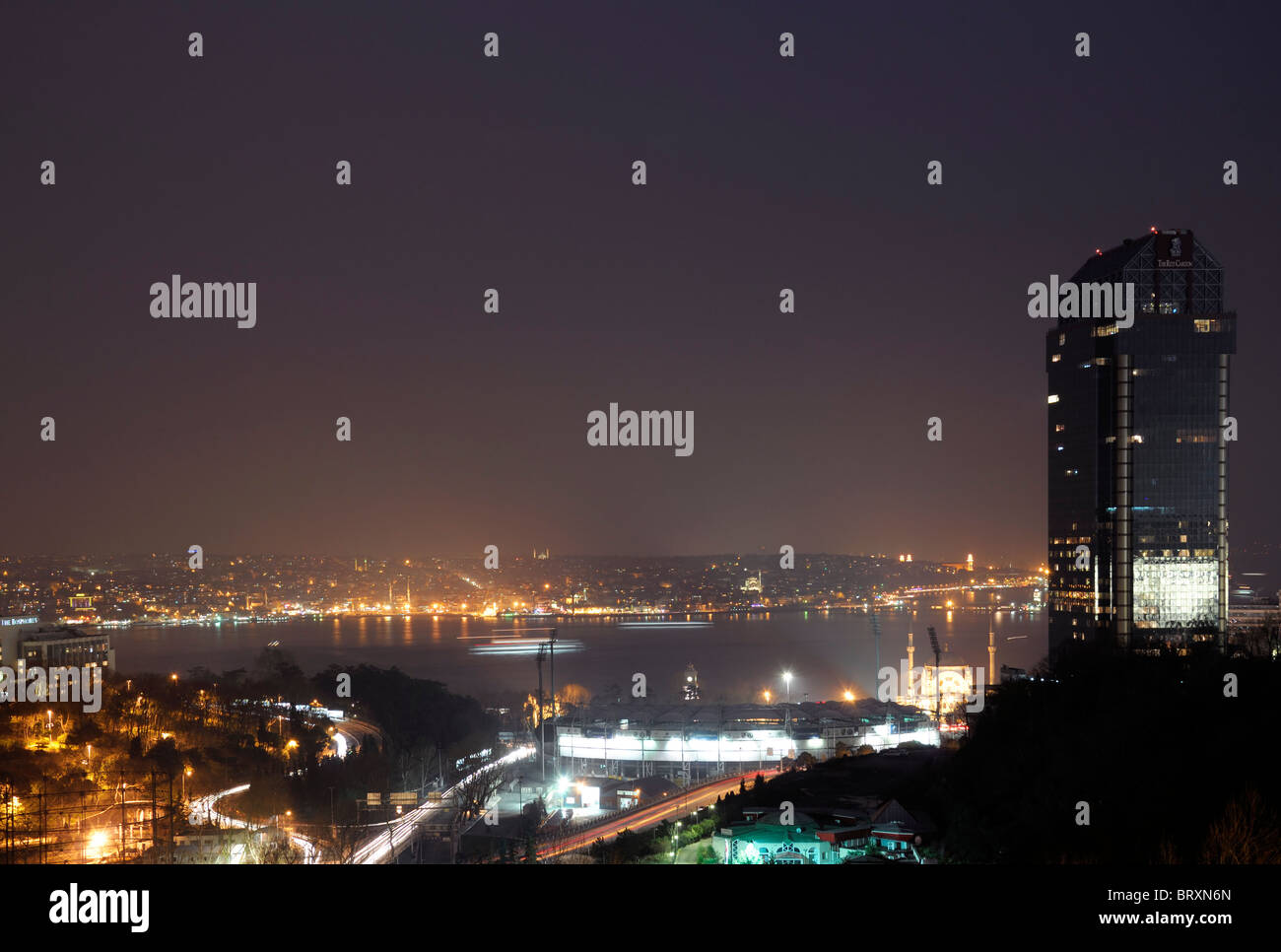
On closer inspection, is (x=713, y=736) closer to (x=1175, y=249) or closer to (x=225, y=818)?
(x=225, y=818)

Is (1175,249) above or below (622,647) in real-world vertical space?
above

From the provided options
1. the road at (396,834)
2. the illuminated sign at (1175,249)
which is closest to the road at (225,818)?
the road at (396,834)
